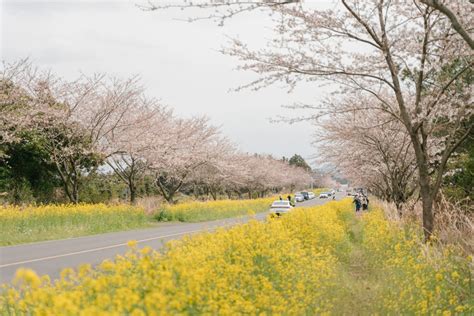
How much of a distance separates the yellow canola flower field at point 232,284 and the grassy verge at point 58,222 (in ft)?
30.2

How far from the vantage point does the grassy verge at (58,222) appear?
1566 cm

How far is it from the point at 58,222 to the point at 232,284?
46.4 feet

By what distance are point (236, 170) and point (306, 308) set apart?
4124cm

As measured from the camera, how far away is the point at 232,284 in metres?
4.99

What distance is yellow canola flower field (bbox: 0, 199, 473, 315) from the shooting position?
3.33 m

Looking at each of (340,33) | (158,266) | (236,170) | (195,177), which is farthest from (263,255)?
(236,170)

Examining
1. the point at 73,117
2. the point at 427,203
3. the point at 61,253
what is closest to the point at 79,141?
the point at 73,117

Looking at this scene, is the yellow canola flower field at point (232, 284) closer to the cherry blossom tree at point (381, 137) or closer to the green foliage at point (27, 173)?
the cherry blossom tree at point (381, 137)

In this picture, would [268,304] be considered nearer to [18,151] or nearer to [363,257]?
[363,257]

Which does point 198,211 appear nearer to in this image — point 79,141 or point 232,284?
point 79,141

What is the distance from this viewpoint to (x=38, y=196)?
84.5 feet

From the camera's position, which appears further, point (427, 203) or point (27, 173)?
point (27, 173)

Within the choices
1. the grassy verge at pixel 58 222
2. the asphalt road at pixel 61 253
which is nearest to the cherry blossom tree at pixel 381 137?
the asphalt road at pixel 61 253

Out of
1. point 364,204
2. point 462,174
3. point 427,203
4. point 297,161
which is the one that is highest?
point 297,161
